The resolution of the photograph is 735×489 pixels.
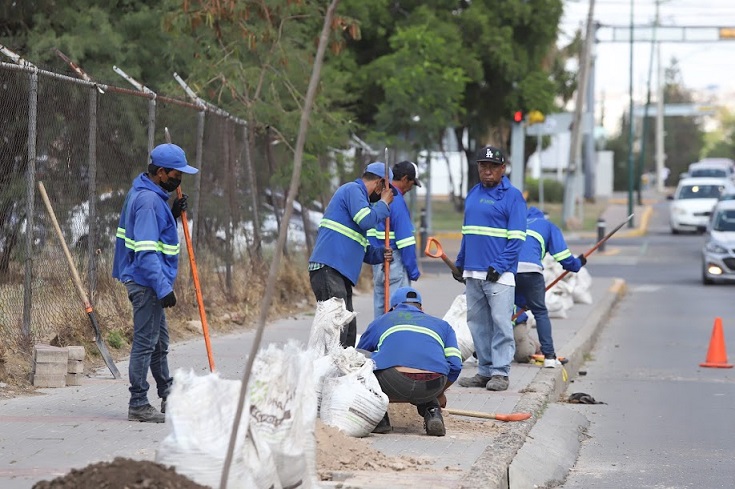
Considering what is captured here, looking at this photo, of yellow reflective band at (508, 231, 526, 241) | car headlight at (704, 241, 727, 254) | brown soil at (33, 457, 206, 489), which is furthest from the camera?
car headlight at (704, 241, 727, 254)

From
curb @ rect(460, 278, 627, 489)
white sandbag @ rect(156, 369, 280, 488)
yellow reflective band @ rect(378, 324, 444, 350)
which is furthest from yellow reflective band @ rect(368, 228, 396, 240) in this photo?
white sandbag @ rect(156, 369, 280, 488)

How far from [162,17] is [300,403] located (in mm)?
11873

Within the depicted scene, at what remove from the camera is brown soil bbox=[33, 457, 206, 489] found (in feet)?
16.8

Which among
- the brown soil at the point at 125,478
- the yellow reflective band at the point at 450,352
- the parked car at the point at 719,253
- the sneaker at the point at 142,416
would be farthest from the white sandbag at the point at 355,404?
the parked car at the point at 719,253

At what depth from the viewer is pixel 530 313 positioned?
1425 cm

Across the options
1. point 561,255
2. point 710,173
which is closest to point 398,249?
point 561,255

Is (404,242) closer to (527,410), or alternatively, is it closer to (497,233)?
(497,233)

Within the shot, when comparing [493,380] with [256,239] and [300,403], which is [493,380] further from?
[256,239]

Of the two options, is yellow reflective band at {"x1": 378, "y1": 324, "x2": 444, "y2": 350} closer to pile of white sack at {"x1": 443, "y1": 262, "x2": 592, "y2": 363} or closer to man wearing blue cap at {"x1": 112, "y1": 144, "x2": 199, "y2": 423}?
man wearing blue cap at {"x1": 112, "y1": 144, "x2": 199, "y2": 423}

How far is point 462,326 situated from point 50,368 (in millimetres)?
3895

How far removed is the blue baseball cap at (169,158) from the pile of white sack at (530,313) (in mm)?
3717

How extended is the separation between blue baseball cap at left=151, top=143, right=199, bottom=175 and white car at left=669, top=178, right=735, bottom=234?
34.6 metres

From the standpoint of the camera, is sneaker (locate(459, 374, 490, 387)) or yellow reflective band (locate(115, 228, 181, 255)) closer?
yellow reflective band (locate(115, 228, 181, 255))

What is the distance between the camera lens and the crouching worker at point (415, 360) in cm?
813
